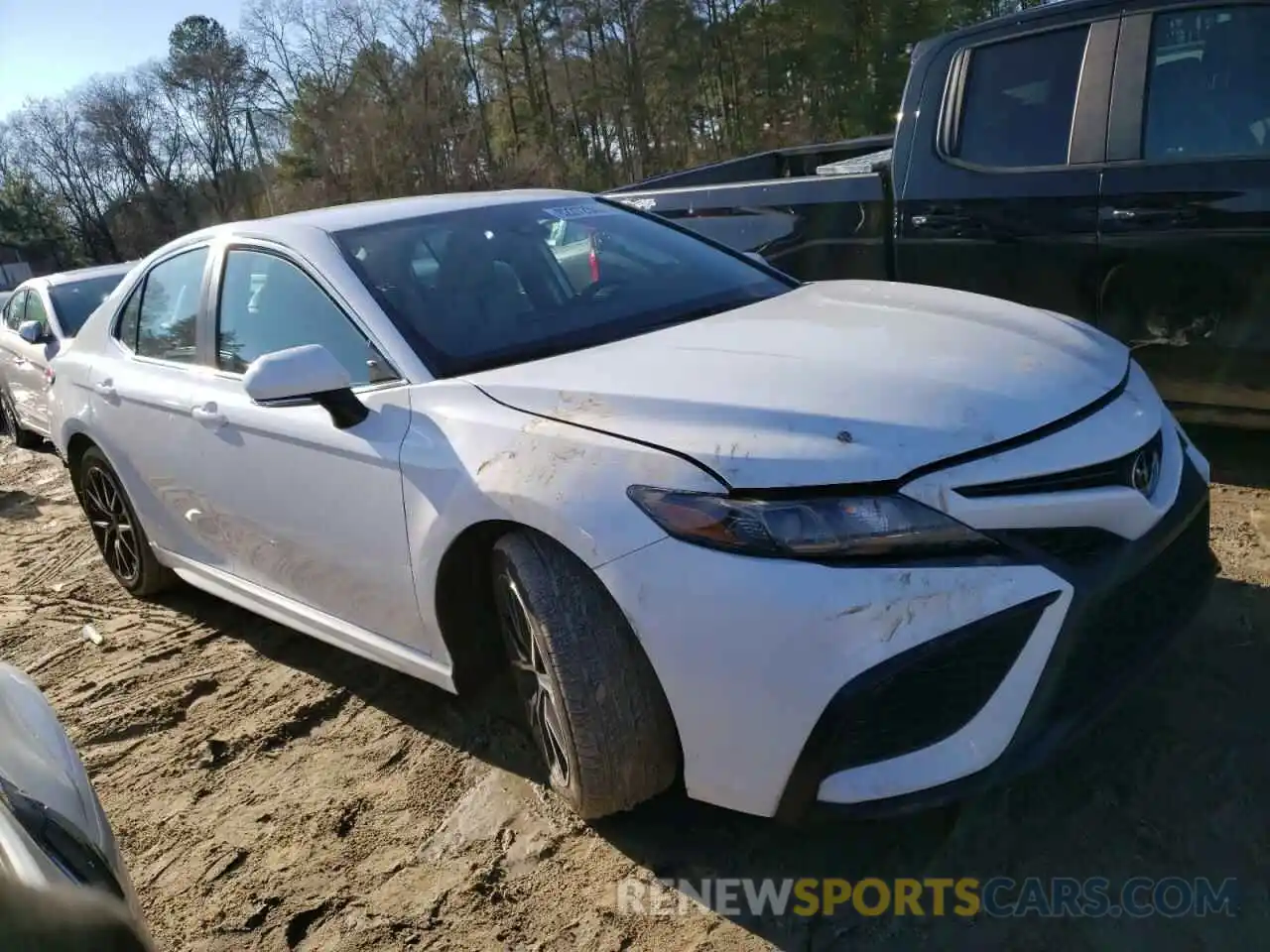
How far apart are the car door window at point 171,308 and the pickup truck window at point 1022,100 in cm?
300

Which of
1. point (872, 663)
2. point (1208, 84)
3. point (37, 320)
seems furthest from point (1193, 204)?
point (37, 320)

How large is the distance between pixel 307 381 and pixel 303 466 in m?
0.39

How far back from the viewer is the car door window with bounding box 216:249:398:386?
2859 mm

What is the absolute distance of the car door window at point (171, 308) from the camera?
3670 millimetres

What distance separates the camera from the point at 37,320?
7.97 metres

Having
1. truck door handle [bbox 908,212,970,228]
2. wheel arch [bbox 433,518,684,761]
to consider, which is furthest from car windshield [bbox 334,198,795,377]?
truck door handle [bbox 908,212,970,228]

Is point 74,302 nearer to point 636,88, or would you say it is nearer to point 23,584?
point 23,584

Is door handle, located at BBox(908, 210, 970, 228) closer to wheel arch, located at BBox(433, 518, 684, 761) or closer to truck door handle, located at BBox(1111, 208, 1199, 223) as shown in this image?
truck door handle, located at BBox(1111, 208, 1199, 223)

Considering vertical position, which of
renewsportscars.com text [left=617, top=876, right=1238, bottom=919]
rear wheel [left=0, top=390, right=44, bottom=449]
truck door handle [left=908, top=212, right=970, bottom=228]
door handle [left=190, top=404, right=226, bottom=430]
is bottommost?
renewsportscars.com text [left=617, top=876, right=1238, bottom=919]

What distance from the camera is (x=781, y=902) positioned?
2244 mm

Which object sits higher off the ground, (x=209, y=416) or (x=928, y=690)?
(x=209, y=416)

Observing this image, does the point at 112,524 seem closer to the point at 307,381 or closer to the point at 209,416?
the point at 209,416

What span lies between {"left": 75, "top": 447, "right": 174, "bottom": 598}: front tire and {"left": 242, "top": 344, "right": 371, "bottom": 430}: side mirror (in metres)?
1.92

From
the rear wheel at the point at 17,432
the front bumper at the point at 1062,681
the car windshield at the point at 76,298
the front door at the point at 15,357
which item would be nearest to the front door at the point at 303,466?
the front bumper at the point at 1062,681
